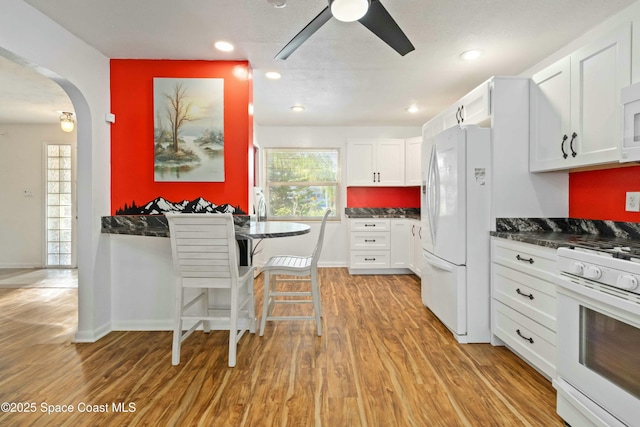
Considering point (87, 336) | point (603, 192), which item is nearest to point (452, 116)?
point (603, 192)

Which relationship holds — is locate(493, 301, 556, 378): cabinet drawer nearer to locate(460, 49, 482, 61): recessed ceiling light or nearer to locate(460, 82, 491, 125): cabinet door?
locate(460, 82, 491, 125): cabinet door

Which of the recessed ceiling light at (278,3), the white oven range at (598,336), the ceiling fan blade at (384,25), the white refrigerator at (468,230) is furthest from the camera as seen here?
the white refrigerator at (468,230)

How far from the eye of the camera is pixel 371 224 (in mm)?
4828

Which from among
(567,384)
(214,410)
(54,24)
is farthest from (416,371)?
(54,24)

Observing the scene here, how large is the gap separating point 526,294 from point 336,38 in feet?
7.43

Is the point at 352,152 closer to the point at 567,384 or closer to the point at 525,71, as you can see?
the point at 525,71

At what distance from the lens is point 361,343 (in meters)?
2.45

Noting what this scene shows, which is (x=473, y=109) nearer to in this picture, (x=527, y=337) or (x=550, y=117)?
(x=550, y=117)

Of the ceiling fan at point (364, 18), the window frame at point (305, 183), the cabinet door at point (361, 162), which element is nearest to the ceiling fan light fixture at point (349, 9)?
the ceiling fan at point (364, 18)

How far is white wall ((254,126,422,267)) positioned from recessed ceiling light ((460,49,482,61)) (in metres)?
2.58

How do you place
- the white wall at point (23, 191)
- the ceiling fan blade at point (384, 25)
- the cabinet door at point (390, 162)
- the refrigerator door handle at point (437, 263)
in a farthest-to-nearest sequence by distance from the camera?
1. the white wall at point (23, 191)
2. the cabinet door at point (390, 162)
3. the refrigerator door handle at point (437, 263)
4. the ceiling fan blade at point (384, 25)

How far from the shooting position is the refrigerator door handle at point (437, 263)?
2.58 meters

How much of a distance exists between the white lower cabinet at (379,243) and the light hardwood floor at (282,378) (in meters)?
1.89

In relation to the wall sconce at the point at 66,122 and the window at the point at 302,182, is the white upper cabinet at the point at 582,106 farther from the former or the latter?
the wall sconce at the point at 66,122
